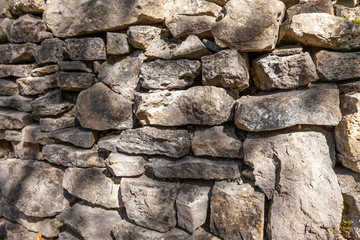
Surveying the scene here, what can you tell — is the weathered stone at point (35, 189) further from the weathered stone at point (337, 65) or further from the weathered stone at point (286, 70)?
the weathered stone at point (337, 65)

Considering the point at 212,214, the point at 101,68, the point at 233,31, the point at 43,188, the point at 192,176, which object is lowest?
the point at 43,188

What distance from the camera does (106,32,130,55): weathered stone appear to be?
6.40 feet

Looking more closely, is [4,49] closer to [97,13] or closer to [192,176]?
[97,13]

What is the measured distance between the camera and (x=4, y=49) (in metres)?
2.65

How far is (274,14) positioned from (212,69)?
475 millimetres

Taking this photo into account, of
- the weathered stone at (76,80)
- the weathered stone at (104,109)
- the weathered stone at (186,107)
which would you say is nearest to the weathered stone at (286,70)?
the weathered stone at (186,107)

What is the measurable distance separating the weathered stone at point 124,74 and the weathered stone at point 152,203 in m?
0.69

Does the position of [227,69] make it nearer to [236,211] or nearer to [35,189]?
[236,211]

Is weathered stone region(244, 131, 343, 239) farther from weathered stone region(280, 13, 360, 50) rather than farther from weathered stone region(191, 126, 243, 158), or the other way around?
weathered stone region(280, 13, 360, 50)

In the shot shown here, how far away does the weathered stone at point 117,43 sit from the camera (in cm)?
195

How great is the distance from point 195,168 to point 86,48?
4.28 ft

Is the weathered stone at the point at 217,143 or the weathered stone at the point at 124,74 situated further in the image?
the weathered stone at the point at 124,74

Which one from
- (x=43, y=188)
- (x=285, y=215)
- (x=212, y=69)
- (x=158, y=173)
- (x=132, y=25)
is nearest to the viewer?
(x=285, y=215)

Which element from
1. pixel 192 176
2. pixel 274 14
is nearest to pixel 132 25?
pixel 274 14
